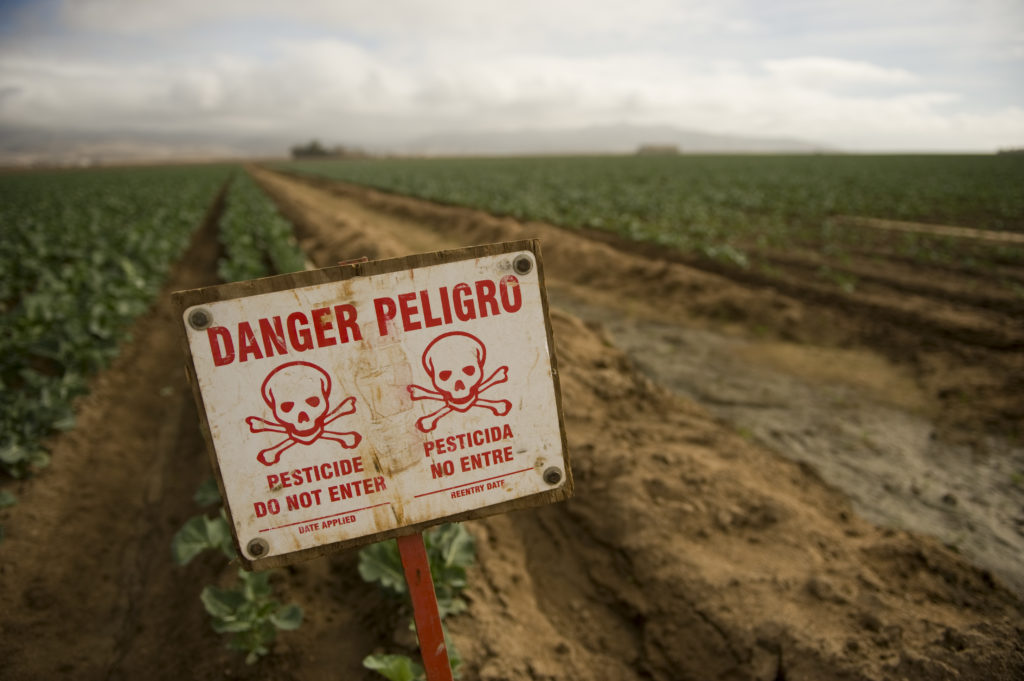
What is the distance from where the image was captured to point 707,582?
9.78 feet

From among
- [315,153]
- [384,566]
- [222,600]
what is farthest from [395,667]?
[315,153]

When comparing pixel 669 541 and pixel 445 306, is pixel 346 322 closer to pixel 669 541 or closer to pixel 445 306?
pixel 445 306

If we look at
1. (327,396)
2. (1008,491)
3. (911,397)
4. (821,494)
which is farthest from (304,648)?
(911,397)

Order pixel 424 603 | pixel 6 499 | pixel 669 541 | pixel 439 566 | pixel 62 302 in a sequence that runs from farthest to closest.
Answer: pixel 62 302, pixel 6 499, pixel 669 541, pixel 439 566, pixel 424 603

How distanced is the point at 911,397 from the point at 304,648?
20.2 ft

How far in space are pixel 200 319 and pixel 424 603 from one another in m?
1.14

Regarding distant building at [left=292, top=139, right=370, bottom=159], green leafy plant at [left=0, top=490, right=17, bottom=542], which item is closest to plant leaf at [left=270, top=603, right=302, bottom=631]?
green leafy plant at [left=0, top=490, right=17, bottom=542]

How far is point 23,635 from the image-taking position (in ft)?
10.6

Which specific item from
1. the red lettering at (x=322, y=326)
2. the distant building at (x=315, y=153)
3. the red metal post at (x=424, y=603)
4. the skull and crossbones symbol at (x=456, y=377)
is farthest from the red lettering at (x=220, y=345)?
the distant building at (x=315, y=153)

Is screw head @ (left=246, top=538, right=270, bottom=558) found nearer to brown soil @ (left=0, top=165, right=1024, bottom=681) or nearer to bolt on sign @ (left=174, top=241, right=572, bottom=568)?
bolt on sign @ (left=174, top=241, right=572, bottom=568)

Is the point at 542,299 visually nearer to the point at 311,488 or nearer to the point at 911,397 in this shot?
the point at 311,488

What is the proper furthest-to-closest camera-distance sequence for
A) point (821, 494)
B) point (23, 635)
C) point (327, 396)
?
point (821, 494)
point (23, 635)
point (327, 396)

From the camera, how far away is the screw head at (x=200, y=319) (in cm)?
159

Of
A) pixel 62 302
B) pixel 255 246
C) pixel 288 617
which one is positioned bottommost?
pixel 288 617
